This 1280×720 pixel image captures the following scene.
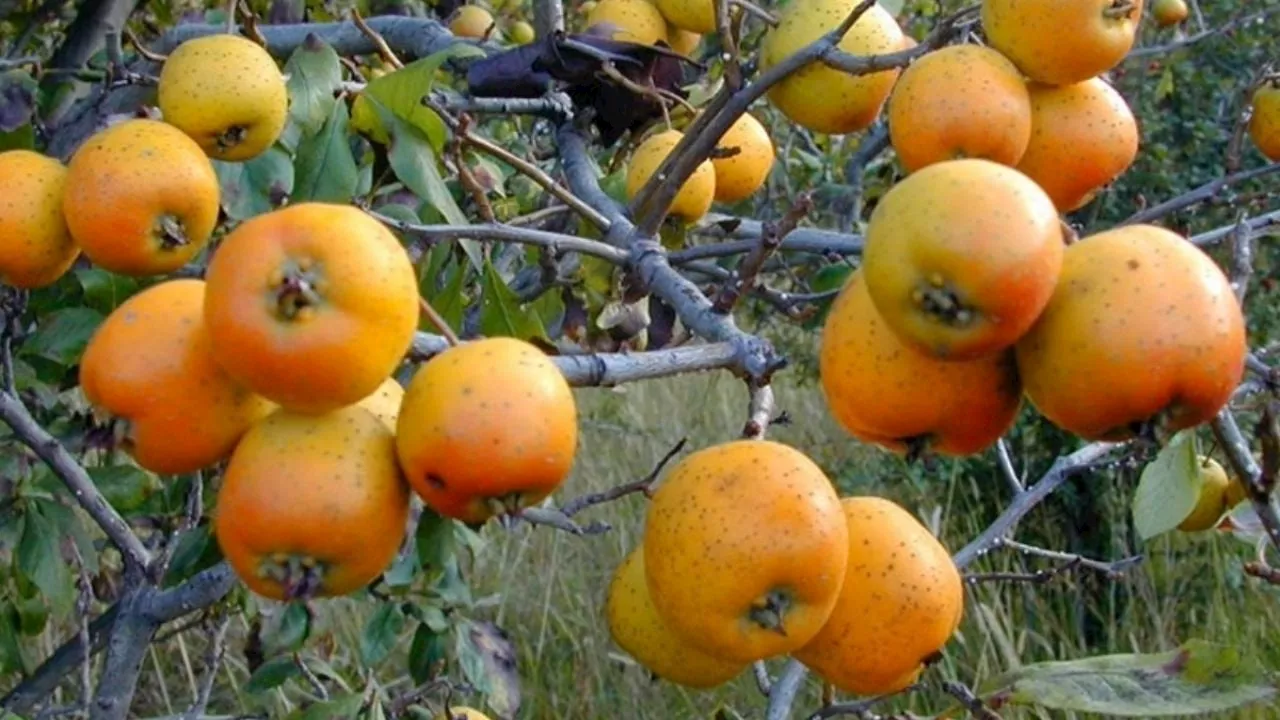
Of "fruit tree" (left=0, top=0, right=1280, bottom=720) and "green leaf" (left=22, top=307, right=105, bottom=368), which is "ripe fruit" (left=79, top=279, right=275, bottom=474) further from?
"green leaf" (left=22, top=307, right=105, bottom=368)

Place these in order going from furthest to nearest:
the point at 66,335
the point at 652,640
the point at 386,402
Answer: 1. the point at 66,335
2. the point at 652,640
3. the point at 386,402

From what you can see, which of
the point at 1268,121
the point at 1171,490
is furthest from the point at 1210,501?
the point at 1171,490

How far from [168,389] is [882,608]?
1.85 ft

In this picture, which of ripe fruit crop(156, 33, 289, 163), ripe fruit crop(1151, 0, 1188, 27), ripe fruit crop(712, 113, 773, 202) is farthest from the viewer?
ripe fruit crop(1151, 0, 1188, 27)

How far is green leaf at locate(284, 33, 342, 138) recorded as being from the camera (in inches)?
70.2

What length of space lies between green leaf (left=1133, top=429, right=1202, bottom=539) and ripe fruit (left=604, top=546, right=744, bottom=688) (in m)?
0.59

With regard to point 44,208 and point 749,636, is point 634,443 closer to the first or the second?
point 44,208

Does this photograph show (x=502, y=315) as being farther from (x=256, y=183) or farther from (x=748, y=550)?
(x=748, y=550)

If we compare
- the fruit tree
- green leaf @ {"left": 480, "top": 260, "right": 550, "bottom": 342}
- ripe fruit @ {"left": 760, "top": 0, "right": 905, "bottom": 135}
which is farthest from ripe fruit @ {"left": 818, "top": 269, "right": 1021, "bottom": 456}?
ripe fruit @ {"left": 760, "top": 0, "right": 905, "bottom": 135}

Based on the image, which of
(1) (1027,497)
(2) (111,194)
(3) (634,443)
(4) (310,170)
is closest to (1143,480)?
(1) (1027,497)

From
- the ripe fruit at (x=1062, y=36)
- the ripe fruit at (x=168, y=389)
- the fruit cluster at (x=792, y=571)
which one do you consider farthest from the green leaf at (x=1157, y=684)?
the ripe fruit at (x=168, y=389)

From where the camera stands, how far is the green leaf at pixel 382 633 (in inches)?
101

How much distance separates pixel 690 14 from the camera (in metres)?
2.46

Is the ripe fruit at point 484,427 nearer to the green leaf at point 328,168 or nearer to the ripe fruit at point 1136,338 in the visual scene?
the ripe fruit at point 1136,338
